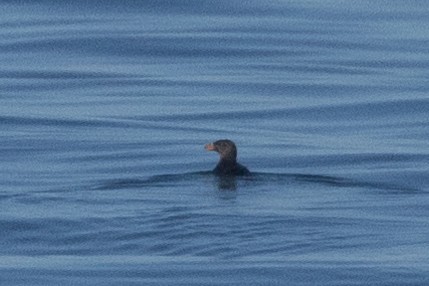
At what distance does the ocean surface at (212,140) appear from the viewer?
20188mm

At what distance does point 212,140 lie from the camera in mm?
30172

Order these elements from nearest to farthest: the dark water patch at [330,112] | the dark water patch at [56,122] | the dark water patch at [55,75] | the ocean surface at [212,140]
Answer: the ocean surface at [212,140], the dark water patch at [56,122], the dark water patch at [330,112], the dark water patch at [55,75]

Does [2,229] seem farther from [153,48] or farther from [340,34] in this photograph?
[340,34]

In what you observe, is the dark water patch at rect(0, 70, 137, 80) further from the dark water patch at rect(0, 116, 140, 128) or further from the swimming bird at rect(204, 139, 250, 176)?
the swimming bird at rect(204, 139, 250, 176)

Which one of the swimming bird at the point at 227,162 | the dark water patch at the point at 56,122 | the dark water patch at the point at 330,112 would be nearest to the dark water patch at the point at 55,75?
the dark water patch at the point at 330,112

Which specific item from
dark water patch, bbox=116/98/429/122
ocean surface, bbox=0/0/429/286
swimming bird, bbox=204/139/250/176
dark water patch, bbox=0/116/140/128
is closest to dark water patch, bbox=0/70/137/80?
ocean surface, bbox=0/0/429/286

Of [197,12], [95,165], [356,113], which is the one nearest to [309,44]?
[197,12]

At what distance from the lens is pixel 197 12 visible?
47.6 meters

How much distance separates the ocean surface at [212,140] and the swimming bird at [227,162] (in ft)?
0.65

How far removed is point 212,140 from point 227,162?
5.03 m

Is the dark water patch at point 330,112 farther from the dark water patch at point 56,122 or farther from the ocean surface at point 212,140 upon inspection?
the dark water patch at point 56,122

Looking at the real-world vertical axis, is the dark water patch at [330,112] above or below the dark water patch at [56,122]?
above

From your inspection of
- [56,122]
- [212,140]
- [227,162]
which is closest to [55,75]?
[56,122]

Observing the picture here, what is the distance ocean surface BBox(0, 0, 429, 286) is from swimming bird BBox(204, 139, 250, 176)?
198mm
